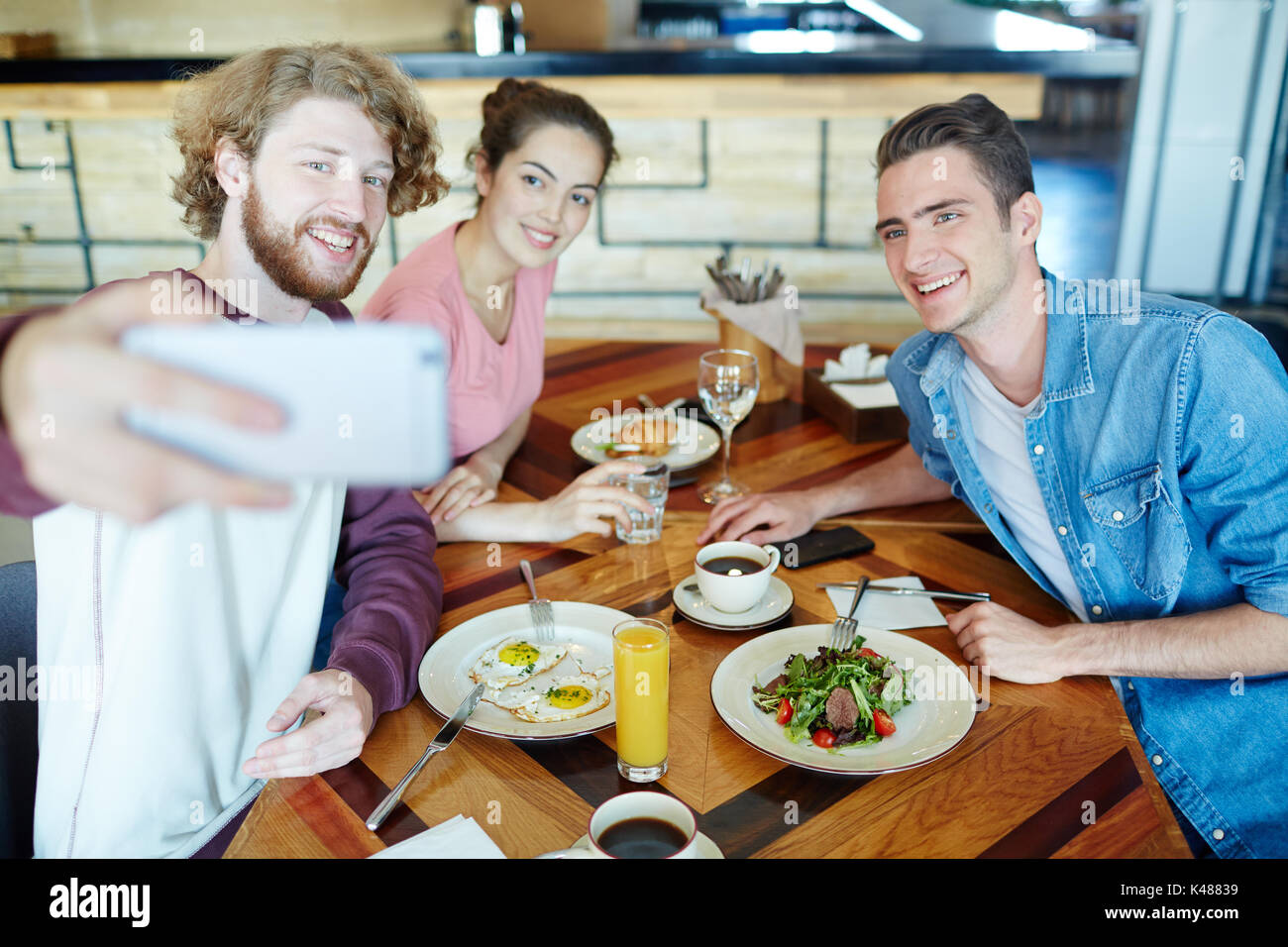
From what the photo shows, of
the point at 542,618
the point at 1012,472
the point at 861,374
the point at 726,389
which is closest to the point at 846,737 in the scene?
the point at 542,618

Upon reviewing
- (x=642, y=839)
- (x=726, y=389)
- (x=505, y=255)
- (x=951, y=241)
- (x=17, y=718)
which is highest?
(x=951, y=241)

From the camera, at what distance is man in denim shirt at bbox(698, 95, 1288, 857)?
1.18 meters

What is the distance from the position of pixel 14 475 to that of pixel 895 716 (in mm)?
889

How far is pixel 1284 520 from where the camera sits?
1163 millimetres

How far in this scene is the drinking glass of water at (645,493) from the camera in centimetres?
146

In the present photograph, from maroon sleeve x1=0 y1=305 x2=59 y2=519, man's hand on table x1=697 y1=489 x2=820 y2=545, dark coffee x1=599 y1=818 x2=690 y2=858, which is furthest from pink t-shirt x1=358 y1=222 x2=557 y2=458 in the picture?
maroon sleeve x1=0 y1=305 x2=59 y2=519

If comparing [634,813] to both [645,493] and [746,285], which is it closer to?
[645,493]

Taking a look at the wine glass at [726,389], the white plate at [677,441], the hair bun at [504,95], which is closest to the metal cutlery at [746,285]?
the white plate at [677,441]

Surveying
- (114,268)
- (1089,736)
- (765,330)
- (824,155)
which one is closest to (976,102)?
(765,330)

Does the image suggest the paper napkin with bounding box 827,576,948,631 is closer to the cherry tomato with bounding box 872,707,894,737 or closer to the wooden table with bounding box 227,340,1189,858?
the wooden table with bounding box 227,340,1189,858

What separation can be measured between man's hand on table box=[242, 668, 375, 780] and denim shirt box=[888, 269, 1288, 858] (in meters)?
0.91

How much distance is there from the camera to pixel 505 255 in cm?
205
